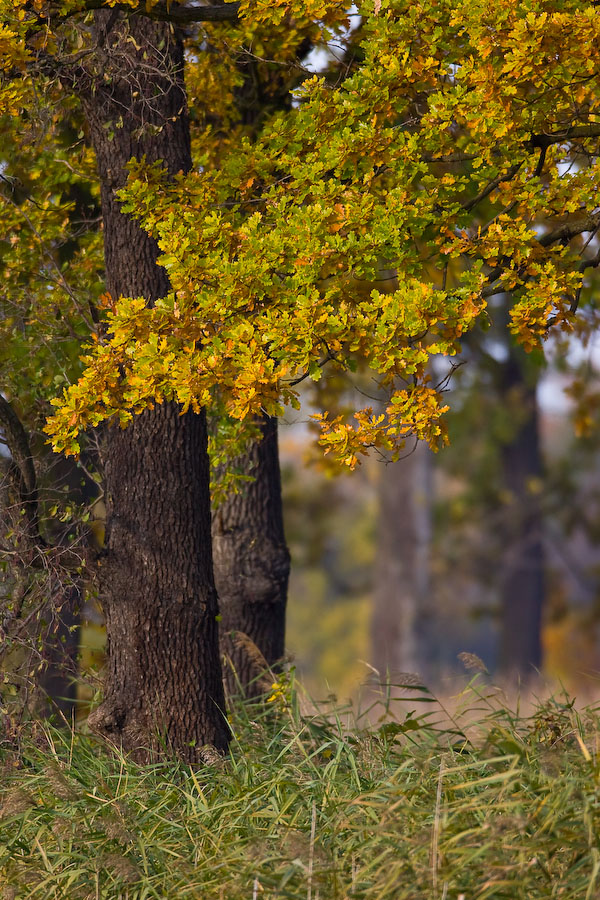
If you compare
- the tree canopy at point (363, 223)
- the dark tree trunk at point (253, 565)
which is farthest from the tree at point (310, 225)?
the dark tree trunk at point (253, 565)

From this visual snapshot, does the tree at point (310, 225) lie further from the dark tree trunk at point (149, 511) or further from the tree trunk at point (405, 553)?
the tree trunk at point (405, 553)

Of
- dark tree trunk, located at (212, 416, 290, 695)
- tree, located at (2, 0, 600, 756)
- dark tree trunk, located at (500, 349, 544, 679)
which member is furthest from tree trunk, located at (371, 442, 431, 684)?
tree, located at (2, 0, 600, 756)

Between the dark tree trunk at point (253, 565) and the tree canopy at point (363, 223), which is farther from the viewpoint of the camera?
the dark tree trunk at point (253, 565)

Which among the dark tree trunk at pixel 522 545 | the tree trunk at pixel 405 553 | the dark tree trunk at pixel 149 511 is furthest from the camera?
the dark tree trunk at pixel 522 545

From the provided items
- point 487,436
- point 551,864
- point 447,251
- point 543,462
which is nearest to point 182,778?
point 551,864

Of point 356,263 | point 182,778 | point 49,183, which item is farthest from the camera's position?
point 49,183

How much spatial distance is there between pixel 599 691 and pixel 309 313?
19.9ft

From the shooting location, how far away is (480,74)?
489 centimetres

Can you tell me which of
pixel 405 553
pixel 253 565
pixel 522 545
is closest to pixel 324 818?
pixel 253 565

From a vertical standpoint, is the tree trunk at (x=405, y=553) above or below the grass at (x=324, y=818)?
above

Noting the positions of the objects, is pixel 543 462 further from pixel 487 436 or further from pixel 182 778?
pixel 182 778

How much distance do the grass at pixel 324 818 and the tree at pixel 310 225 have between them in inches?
25.7

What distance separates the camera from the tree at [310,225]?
15.6 feet

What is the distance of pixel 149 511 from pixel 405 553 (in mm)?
12314
